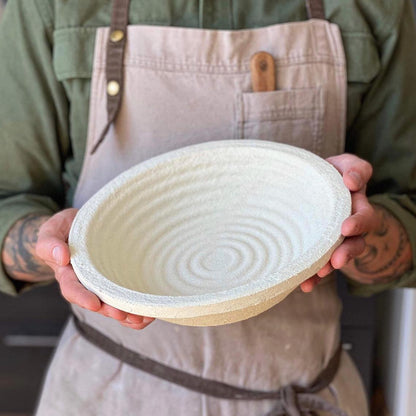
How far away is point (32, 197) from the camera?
88 cm

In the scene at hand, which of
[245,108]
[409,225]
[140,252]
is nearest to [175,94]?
[245,108]

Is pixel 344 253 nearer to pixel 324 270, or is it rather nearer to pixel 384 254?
pixel 324 270

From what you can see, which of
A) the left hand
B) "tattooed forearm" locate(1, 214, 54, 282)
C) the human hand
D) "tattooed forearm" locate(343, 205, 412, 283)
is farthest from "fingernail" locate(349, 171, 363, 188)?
"tattooed forearm" locate(1, 214, 54, 282)

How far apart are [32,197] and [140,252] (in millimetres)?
224

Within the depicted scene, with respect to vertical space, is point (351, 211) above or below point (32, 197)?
above

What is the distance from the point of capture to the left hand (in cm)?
63

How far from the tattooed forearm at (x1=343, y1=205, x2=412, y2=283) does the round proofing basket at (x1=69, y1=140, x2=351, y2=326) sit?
147mm

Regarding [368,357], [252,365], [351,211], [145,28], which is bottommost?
[368,357]

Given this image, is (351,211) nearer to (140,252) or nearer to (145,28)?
(140,252)

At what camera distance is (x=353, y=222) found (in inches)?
24.5

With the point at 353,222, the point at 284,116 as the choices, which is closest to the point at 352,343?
the point at 284,116

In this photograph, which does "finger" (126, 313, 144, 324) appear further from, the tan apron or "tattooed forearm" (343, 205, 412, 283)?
"tattooed forearm" (343, 205, 412, 283)

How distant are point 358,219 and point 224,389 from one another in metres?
0.33

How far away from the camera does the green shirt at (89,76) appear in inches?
32.6
